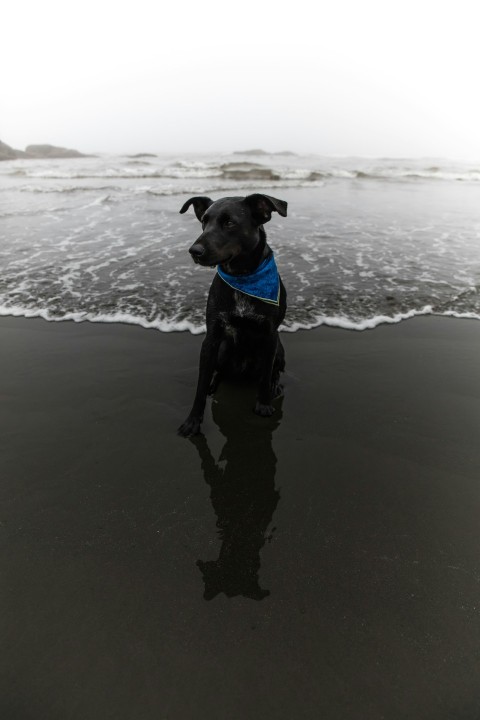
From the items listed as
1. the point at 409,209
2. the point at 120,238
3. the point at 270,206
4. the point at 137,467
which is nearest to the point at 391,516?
the point at 137,467

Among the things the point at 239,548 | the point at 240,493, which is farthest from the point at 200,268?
the point at 239,548

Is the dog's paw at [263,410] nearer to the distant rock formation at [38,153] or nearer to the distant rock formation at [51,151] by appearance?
the distant rock formation at [38,153]

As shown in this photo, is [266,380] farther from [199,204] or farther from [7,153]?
[7,153]

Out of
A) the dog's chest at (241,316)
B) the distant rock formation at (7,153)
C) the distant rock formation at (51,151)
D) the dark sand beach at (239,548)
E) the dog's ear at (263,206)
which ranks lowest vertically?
the dark sand beach at (239,548)

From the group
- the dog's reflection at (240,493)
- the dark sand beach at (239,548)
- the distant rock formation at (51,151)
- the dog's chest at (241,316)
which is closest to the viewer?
the dark sand beach at (239,548)

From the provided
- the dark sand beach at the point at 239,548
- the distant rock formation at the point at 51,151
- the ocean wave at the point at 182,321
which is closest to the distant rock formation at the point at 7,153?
the distant rock formation at the point at 51,151

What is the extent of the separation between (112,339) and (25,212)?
33.5 feet

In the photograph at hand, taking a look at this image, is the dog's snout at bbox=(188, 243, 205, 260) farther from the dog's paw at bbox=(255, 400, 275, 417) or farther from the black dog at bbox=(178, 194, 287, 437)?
the dog's paw at bbox=(255, 400, 275, 417)

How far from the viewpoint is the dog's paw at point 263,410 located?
11.2ft

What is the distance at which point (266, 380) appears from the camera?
3.38 m

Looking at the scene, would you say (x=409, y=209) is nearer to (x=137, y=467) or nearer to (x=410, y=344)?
(x=410, y=344)

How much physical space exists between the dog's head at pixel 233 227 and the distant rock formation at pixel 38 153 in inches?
2336

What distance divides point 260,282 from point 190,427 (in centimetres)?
144

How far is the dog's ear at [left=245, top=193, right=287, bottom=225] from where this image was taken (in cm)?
300
